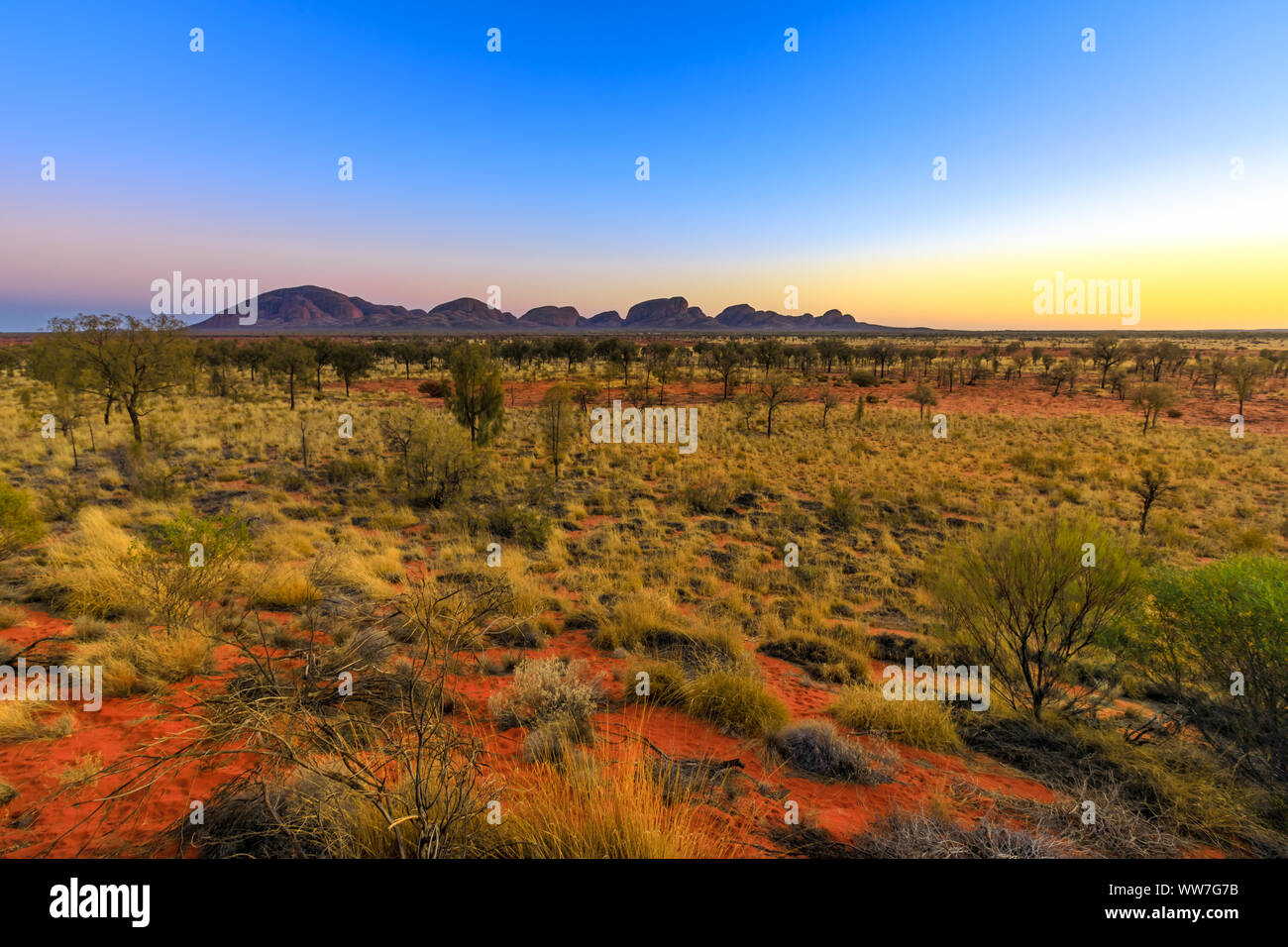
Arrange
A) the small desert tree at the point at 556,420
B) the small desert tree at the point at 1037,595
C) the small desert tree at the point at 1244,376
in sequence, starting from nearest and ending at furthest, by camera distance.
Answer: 1. the small desert tree at the point at 1037,595
2. the small desert tree at the point at 556,420
3. the small desert tree at the point at 1244,376

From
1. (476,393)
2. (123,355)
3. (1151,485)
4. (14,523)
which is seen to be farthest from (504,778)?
(123,355)

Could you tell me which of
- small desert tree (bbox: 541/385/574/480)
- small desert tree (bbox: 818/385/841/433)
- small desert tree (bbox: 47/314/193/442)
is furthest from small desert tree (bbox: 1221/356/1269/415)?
Answer: small desert tree (bbox: 47/314/193/442)

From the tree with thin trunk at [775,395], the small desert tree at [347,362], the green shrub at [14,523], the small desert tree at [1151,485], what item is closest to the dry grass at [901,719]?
the green shrub at [14,523]

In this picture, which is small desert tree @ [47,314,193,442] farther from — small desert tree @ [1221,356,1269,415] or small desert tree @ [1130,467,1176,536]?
small desert tree @ [1221,356,1269,415]

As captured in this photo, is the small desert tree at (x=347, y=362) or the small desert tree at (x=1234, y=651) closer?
the small desert tree at (x=1234, y=651)

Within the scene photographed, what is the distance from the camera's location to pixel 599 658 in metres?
6.92

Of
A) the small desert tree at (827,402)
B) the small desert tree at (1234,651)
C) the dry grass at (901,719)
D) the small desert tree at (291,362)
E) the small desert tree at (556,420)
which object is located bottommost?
the dry grass at (901,719)

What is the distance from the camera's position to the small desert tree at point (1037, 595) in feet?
18.5

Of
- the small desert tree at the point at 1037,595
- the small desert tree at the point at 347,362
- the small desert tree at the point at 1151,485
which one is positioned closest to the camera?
the small desert tree at the point at 1037,595

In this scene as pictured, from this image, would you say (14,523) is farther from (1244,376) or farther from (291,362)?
(1244,376)

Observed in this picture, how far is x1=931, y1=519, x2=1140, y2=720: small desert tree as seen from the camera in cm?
564

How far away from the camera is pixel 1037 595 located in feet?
19.5

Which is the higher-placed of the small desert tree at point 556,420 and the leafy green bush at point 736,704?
the small desert tree at point 556,420

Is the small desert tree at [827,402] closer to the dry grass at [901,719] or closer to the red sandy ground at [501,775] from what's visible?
the dry grass at [901,719]
